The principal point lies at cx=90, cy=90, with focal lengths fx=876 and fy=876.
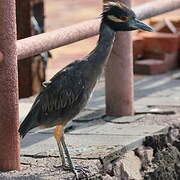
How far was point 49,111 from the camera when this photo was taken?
556 cm

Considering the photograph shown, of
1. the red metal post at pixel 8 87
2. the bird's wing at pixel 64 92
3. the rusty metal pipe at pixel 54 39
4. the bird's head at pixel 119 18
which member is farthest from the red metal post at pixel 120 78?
the red metal post at pixel 8 87

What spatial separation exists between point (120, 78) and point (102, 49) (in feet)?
5.01

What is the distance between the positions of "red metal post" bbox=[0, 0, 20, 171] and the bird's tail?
0.06m

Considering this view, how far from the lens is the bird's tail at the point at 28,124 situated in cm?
546

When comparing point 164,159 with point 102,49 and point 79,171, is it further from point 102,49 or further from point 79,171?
point 102,49

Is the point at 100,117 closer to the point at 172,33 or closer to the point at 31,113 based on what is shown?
the point at 31,113

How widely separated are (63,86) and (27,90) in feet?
9.22

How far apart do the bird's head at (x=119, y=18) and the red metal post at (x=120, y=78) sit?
136cm

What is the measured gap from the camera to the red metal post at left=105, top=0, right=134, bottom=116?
7.10 m

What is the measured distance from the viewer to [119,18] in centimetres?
568

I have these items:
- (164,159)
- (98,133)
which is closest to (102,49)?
(98,133)

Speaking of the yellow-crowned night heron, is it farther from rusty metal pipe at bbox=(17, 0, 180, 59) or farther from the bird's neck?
rusty metal pipe at bbox=(17, 0, 180, 59)

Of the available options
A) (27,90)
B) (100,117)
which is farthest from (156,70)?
(100,117)

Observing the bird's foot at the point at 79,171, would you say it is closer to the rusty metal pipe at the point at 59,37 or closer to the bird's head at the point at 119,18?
the rusty metal pipe at the point at 59,37
